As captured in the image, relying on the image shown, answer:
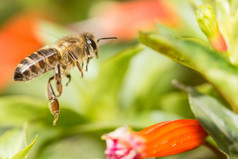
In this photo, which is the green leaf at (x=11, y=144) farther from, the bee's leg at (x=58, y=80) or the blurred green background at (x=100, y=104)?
the bee's leg at (x=58, y=80)

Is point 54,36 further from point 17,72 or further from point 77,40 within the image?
point 17,72

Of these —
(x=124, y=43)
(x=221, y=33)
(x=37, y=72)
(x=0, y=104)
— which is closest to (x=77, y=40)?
(x=37, y=72)

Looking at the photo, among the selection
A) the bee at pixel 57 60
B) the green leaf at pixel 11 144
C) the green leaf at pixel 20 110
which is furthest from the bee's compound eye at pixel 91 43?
the green leaf at pixel 11 144

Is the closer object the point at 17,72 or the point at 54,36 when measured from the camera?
the point at 17,72

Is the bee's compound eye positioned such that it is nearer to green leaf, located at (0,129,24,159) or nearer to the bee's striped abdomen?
the bee's striped abdomen

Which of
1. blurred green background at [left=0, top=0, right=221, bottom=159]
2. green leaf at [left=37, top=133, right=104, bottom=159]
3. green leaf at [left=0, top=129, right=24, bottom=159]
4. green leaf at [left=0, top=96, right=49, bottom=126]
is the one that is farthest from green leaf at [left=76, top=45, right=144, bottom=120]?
green leaf at [left=0, top=129, right=24, bottom=159]

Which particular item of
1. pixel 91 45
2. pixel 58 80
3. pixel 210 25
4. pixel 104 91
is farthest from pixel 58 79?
pixel 210 25

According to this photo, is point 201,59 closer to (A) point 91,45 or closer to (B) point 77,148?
(A) point 91,45
